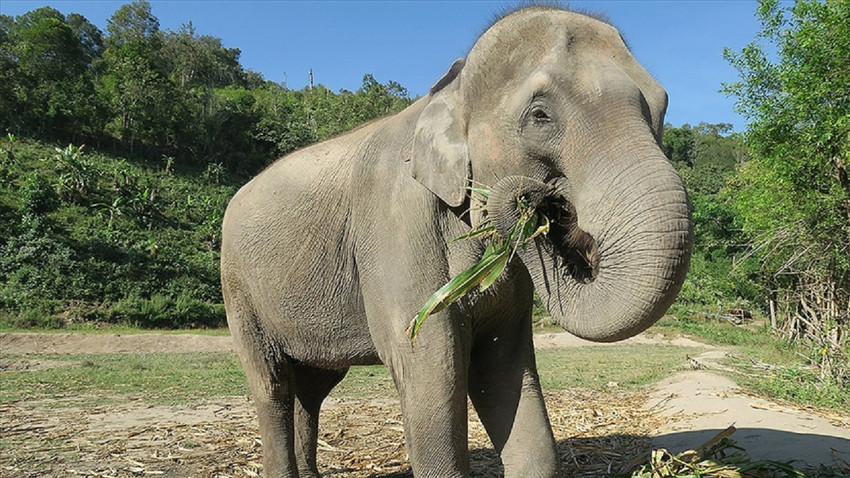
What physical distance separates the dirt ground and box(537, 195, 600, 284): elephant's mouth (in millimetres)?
1990

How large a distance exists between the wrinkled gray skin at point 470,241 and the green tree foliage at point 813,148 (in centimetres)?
588

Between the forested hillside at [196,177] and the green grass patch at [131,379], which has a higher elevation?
the forested hillside at [196,177]

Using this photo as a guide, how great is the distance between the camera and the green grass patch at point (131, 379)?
9094mm

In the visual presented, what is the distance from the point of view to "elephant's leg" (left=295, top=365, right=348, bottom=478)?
164 inches

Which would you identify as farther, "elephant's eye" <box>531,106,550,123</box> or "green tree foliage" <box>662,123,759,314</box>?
"green tree foliage" <box>662,123,759,314</box>

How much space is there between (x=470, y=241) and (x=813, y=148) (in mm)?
7283

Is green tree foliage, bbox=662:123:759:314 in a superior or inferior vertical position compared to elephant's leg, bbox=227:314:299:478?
superior

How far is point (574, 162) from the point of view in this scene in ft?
6.26

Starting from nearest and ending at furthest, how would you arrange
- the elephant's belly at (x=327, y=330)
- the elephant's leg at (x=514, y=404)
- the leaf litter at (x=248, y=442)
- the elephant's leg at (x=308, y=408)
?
the elephant's leg at (x=514, y=404) < the elephant's belly at (x=327, y=330) < the elephant's leg at (x=308, y=408) < the leaf litter at (x=248, y=442)

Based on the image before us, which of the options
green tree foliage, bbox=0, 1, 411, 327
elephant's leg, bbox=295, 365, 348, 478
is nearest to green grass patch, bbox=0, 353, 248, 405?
elephant's leg, bbox=295, 365, 348, 478

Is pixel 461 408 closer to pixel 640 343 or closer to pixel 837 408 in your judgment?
pixel 837 408

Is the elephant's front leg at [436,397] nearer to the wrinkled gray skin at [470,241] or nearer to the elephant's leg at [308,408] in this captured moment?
the wrinkled gray skin at [470,241]

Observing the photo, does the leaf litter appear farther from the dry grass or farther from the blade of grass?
the blade of grass

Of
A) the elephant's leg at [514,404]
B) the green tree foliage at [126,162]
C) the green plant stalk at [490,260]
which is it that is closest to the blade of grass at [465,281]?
the green plant stalk at [490,260]
